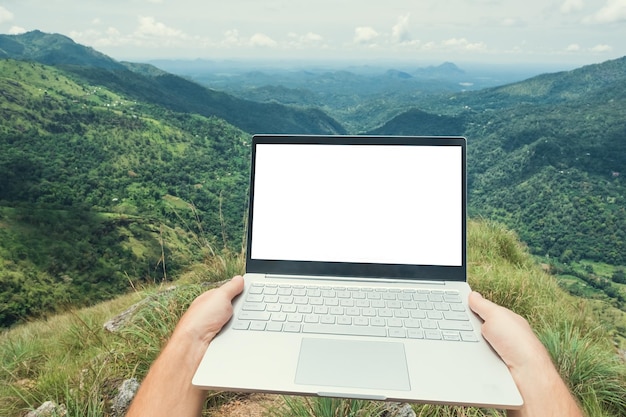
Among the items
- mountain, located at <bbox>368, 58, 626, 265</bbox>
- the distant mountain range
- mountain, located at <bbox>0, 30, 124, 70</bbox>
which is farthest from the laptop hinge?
mountain, located at <bbox>0, 30, 124, 70</bbox>

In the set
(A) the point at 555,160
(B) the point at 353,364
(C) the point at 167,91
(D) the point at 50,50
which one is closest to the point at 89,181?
(C) the point at 167,91

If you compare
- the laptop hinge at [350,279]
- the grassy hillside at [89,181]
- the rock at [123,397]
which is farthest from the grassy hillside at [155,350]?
the grassy hillside at [89,181]

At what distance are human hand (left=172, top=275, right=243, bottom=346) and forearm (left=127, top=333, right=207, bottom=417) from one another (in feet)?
0.06

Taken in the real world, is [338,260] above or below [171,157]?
below

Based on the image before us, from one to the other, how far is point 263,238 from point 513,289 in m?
1.98

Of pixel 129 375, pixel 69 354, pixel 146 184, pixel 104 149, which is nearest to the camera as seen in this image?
pixel 129 375

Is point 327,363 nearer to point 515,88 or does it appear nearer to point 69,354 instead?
point 69,354

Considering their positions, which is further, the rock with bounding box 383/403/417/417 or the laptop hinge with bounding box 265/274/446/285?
the rock with bounding box 383/403/417/417

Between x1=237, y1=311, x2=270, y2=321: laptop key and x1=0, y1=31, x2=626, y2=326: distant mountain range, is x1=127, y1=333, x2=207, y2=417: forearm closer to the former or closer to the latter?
x1=237, y1=311, x2=270, y2=321: laptop key

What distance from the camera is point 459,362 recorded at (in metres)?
0.77

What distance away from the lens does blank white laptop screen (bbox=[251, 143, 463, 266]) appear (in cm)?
110

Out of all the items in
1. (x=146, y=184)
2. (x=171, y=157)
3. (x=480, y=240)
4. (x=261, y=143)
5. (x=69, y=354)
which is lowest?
(x=69, y=354)

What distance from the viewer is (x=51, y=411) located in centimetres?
139

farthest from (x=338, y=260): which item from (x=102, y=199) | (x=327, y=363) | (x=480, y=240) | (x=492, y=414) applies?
(x=102, y=199)
